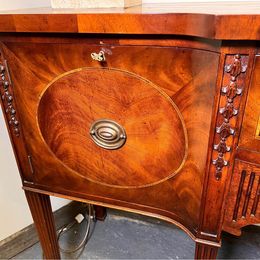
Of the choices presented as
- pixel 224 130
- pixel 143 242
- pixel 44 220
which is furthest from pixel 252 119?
pixel 143 242

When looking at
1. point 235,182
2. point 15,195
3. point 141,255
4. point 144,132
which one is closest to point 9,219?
point 15,195

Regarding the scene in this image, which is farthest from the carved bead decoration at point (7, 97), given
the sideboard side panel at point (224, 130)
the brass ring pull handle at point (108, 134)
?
the sideboard side panel at point (224, 130)

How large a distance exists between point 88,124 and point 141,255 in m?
0.77

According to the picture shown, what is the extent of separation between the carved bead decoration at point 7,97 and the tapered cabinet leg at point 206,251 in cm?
54

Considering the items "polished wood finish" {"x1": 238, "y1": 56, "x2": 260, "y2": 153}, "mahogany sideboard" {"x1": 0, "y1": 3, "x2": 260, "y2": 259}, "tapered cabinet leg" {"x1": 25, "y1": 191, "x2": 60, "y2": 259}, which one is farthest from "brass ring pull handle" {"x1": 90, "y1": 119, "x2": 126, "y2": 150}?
"tapered cabinet leg" {"x1": 25, "y1": 191, "x2": 60, "y2": 259}

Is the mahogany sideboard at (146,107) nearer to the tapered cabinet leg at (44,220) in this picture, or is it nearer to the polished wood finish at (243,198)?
the polished wood finish at (243,198)

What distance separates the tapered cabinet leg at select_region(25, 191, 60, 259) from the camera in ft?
2.86

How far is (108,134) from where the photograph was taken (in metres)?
0.62

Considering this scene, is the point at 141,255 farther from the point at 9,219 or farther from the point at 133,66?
the point at 133,66

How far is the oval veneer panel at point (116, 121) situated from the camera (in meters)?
0.56

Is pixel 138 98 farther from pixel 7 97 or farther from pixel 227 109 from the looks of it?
pixel 7 97

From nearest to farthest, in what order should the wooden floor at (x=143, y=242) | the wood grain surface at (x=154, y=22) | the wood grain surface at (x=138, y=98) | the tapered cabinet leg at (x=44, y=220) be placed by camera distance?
the wood grain surface at (x=154, y=22)
the wood grain surface at (x=138, y=98)
the tapered cabinet leg at (x=44, y=220)
the wooden floor at (x=143, y=242)

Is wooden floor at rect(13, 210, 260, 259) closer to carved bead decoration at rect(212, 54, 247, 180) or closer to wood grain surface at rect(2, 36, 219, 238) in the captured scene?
wood grain surface at rect(2, 36, 219, 238)

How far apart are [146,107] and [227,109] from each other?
0.53ft
